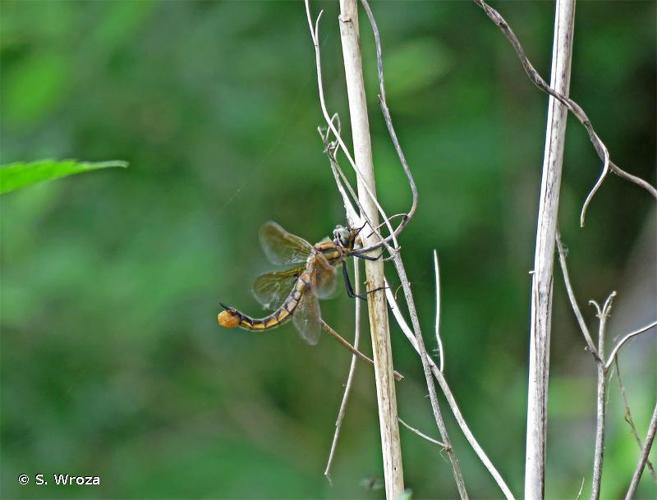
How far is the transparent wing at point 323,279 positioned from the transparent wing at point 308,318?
0.08ft

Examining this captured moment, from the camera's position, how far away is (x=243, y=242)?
321cm

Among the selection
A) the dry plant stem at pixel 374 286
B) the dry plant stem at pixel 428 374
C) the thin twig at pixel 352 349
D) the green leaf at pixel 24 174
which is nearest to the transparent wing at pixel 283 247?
the thin twig at pixel 352 349

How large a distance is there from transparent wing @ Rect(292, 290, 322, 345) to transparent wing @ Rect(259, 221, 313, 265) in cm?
9

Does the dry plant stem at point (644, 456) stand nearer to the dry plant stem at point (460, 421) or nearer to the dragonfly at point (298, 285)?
the dry plant stem at point (460, 421)

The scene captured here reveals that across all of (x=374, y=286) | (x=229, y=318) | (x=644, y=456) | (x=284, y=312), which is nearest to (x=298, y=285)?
(x=284, y=312)

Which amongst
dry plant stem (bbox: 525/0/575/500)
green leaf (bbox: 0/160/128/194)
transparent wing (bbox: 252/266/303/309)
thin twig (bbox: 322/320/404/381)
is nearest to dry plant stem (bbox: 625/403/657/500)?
dry plant stem (bbox: 525/0/575/500)

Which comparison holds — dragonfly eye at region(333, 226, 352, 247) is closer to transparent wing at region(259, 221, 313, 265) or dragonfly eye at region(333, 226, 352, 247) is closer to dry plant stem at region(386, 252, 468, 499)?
transparent wing at region(259, 221, 313, 265)

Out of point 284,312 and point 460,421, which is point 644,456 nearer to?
point 460,421

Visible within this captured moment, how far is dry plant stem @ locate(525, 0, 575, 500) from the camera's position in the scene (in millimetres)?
1184

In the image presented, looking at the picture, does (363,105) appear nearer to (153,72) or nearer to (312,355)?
(153,72)

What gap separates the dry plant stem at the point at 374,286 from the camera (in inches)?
49.7

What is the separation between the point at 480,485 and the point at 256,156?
1.59 metres

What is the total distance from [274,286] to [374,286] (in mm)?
751

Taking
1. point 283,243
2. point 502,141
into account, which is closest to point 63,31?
point 283,243
